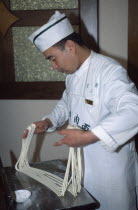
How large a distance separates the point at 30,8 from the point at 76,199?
1789 millimetres

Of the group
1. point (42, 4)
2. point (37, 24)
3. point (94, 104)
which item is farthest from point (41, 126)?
point (42, 4)

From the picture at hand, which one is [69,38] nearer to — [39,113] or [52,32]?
[52,32]

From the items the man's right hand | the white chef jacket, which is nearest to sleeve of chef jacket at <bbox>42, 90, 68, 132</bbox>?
the man's right hand

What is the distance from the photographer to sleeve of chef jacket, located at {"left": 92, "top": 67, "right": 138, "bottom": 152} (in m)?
1.22

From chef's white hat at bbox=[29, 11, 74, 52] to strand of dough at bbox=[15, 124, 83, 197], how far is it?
1.53 feet

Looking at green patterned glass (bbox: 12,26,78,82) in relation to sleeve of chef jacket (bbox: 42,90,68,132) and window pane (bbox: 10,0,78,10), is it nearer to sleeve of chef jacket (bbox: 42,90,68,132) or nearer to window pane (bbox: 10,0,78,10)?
window pane (bbox: 10,0,78,10)

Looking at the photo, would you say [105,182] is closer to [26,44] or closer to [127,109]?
[127,109]

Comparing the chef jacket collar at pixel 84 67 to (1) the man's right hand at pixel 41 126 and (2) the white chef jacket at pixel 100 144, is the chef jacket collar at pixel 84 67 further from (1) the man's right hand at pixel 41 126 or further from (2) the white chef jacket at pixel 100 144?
(1) the man's right hand at pixel 41 126

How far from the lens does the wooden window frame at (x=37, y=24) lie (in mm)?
2432

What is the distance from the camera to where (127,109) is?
121 centimetres

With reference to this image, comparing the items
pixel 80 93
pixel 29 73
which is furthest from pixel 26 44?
pixel 80 93

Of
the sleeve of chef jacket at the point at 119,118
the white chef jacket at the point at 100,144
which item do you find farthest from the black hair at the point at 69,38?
→ the sleeve of chef jacket at the point at 119,118

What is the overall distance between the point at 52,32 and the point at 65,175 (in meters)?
0.73

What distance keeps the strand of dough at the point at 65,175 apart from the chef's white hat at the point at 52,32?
47 cm
